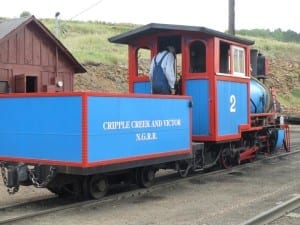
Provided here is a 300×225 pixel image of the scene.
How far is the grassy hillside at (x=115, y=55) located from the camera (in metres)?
34.7

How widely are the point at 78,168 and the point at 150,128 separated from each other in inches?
65.1

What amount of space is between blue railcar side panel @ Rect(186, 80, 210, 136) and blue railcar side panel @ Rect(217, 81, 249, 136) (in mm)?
254

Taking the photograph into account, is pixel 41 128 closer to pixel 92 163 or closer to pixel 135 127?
pixel 92 163

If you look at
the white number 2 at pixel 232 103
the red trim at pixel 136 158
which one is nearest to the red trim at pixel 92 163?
the red trim at pixel 136 158

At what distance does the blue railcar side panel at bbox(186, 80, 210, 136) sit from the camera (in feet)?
36.8

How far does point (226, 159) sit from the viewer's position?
12914 mm

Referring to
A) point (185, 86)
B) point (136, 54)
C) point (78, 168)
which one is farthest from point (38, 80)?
point (78, 168)

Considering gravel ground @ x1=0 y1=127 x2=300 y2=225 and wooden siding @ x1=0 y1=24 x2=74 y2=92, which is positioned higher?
wooden siding @ x1=0 y1=24 x2=74 y2=92

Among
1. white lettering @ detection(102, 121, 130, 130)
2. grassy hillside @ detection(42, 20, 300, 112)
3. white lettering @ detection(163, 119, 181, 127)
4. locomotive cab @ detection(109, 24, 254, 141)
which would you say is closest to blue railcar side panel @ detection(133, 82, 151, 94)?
locomotive cab @ detection(109, 24, 254, 141)

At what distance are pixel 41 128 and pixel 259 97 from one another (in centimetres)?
729

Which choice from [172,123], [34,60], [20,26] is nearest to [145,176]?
[172,123]

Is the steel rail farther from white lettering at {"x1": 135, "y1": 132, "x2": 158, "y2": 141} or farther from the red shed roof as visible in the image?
the red shed roof

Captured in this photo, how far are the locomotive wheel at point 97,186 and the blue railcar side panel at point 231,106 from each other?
3.04 meters

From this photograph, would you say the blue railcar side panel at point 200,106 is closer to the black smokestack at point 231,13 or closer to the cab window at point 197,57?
the cab window at point 197,57
